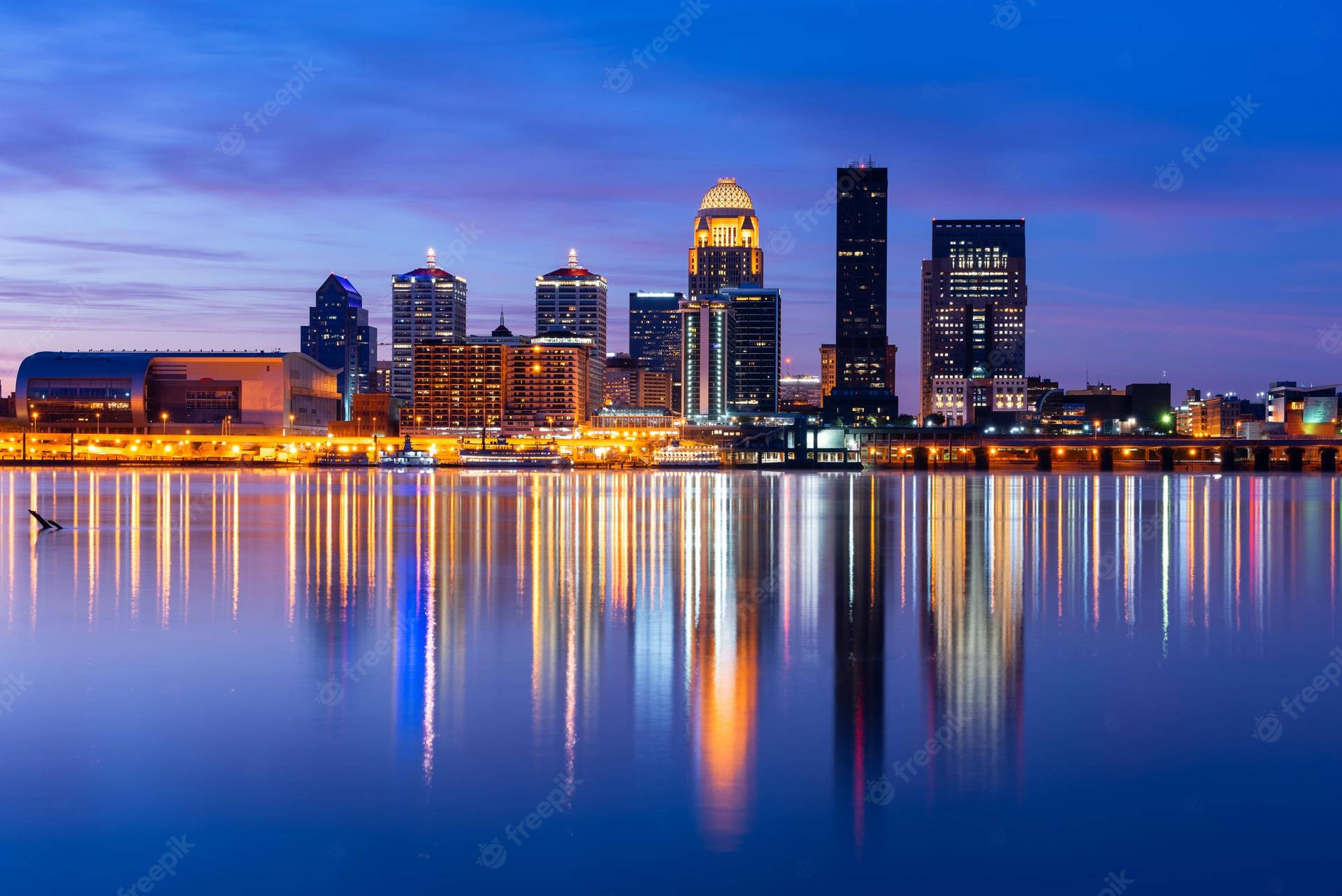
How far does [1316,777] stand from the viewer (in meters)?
13.4

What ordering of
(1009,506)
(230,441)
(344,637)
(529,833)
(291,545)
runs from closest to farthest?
(529,833), (344,637), (291,545), (1009,506), (230,441)

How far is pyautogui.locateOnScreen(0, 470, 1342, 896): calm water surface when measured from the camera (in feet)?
35.8

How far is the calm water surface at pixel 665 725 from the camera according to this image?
10.9 meters

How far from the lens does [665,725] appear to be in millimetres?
15141

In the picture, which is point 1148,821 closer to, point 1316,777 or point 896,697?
point 1316,777

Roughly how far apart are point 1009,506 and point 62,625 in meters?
54.5

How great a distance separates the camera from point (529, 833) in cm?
1142

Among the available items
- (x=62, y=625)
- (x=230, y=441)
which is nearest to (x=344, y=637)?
(x=62, y=625)

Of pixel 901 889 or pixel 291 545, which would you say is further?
pixel 291 545

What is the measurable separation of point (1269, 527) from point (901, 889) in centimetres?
4831

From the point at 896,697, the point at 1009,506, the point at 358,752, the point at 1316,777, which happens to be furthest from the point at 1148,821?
the point at 1009,506

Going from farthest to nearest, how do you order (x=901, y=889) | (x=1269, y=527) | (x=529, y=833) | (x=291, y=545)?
(x=1269, y=527)
(x=291, y=545)
(x=529, y=833)
(x=901, y=889)

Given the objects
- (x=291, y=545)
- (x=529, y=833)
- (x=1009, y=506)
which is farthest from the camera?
(x=1009, y=506)

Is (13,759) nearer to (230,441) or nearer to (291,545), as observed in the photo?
(291,545)
